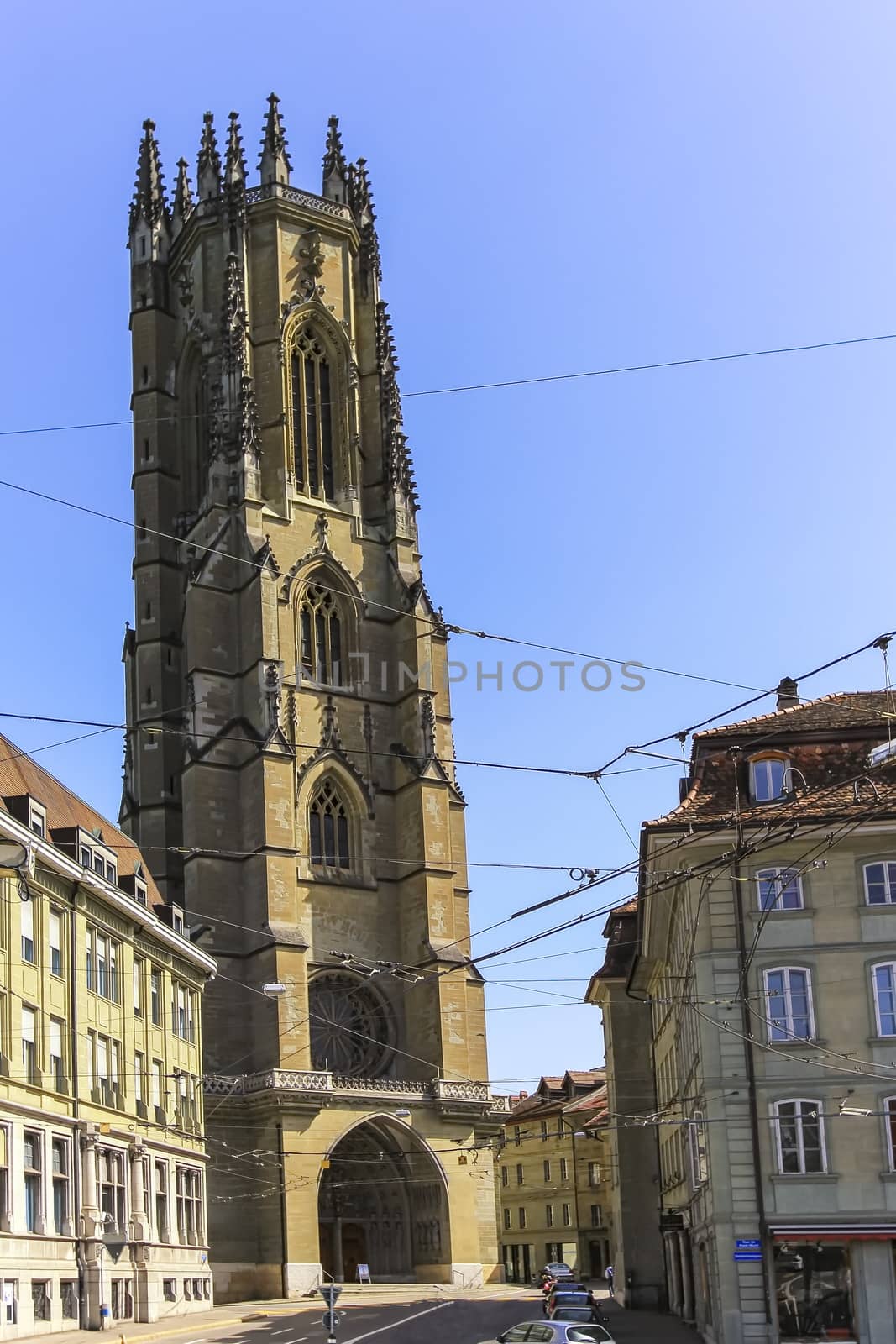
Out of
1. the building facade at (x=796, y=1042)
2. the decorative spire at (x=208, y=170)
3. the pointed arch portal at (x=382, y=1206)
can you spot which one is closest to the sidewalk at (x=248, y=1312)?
the pointed arch portal at (x=382, y=1206)

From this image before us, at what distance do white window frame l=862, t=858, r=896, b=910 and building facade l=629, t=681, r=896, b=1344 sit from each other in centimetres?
2

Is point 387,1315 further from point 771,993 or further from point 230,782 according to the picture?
point 230,782

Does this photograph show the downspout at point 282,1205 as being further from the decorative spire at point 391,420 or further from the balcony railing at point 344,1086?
the decorative spire at point 391,420

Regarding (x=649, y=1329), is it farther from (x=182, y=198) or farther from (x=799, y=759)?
(x=182, y=198)

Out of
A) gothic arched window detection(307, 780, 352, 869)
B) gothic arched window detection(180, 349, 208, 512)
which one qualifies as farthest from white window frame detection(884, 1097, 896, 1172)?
gothic arched window detection(180, 349, 208, 512)

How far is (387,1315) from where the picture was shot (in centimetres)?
4141

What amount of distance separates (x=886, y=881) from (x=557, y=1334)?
10825 mm

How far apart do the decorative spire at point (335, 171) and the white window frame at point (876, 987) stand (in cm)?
5714

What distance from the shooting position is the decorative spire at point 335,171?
79375mm

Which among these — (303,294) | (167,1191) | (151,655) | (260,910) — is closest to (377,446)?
(303,294)

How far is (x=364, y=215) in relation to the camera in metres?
78.7

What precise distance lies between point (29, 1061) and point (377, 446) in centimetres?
4507

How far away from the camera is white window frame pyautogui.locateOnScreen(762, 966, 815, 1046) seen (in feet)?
97.8

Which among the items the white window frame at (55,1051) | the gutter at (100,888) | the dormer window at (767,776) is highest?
the dormer window at (767,776)
